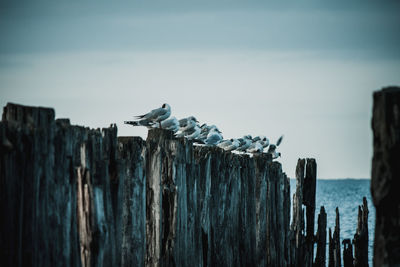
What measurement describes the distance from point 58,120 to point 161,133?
99.5 inches

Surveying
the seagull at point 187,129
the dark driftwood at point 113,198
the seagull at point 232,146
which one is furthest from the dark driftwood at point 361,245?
the dark driftwood at point 113,198

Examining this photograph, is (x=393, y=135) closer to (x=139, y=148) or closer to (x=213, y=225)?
(x=139, y=148)

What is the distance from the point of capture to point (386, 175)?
5.63 m

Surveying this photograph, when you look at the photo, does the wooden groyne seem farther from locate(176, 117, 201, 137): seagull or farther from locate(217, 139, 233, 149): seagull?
locate(217, 139, 233, 149): seagull

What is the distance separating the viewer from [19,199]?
5766 millimetres

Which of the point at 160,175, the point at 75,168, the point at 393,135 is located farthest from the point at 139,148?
the point at 393,135

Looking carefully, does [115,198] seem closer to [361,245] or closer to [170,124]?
[170,124]

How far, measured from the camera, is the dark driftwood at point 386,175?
554cm

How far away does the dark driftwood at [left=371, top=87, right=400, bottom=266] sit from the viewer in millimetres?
5535

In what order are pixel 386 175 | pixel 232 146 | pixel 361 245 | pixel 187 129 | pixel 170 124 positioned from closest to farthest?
pixel 386 175 < pixel 170 124 < pixel 187 129 < pixel 361 245 < pixel 232 146

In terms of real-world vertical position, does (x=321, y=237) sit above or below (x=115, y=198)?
below

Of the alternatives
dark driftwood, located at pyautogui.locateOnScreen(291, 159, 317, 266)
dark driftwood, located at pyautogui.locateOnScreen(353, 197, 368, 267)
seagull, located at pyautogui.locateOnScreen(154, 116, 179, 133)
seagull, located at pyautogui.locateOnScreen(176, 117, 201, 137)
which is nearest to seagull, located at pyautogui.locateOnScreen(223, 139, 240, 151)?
dark driftwood, located at pyautogui.locateOnScreen(291, 159, 317, 266)

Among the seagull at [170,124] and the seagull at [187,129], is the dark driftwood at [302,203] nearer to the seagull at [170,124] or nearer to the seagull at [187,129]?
the seagull at [187,129]

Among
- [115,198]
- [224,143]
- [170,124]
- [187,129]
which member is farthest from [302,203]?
[115,198]
